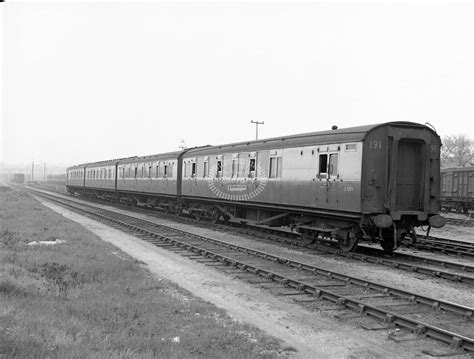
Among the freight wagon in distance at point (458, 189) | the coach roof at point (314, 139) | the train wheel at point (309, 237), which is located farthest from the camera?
the freight wagon in distance at point (458, 189)

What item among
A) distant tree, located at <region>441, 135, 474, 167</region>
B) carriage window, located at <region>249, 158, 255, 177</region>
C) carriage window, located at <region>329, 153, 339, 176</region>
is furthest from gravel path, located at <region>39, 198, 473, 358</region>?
distant tree, located at <region>441, 135, 474, 167</region>

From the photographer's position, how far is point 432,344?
625 cm

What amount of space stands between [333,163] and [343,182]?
0.80m

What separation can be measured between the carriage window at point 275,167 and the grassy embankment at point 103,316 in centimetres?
691

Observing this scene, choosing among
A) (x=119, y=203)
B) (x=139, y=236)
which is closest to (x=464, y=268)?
(x=139, y=236)

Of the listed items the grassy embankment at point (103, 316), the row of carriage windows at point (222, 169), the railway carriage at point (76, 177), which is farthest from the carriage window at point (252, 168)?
the railway carriage at point (76, 177)

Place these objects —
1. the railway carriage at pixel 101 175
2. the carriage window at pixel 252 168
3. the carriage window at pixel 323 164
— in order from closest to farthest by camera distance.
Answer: the carriage window at pixel 323 164, the carriage window at pixel 252 168, the railway carriage at pixel 101 175

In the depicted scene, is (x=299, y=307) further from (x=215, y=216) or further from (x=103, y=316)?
(x=215, y=216)

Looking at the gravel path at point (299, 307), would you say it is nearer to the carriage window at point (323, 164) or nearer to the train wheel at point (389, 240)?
the train wheel at point (389, 240)

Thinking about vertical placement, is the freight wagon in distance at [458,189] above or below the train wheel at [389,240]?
above

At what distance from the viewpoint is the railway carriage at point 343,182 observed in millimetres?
12648

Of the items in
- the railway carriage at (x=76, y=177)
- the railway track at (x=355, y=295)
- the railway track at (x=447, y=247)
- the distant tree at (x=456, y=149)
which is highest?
the distant tree at (x=456, y=149)

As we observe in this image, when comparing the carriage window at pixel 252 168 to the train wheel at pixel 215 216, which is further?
the train wheel at pixel 215 216

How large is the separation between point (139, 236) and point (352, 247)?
8.58 m
